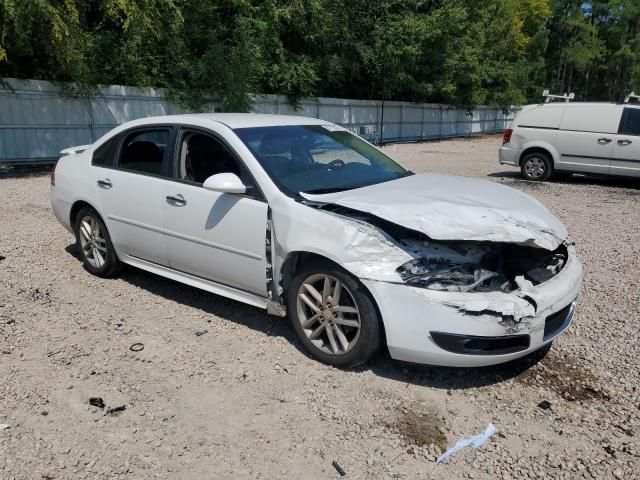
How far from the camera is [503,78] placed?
33281mm

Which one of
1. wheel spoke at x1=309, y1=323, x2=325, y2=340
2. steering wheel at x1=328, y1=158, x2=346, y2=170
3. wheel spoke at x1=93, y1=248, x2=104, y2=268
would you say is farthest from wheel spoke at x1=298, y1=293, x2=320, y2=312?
wheel spoke at x1=93, y1=248, x2=104, y2=268

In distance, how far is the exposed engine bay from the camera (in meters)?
3.35

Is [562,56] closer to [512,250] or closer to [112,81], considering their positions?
[112,81]

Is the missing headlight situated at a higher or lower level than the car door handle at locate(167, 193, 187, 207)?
lower

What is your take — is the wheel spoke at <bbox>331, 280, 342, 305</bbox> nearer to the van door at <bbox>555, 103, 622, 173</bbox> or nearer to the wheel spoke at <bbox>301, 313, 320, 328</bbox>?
the wheel spoke at <bbox>301, 313, 320, 328</bbox>

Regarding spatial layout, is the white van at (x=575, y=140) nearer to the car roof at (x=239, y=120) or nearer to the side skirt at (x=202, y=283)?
the car roof at (x=239, y=120)

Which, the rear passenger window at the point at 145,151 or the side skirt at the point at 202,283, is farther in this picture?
the rear passenger window at the point at 145,151

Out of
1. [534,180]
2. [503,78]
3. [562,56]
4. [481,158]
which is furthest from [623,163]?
[562,56]

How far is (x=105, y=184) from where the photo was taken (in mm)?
5086

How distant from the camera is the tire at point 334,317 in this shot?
3.44 metres

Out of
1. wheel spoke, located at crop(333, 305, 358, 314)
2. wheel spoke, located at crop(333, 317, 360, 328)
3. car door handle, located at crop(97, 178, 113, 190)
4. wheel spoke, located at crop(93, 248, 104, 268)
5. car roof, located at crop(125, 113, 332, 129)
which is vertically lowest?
wheel spoke, located at crop(93, 248, 104, 268)

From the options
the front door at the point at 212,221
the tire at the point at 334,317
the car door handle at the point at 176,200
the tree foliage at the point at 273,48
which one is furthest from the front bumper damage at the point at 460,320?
the tree foliage at the point at 273,48

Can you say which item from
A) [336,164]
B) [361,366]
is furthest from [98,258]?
[361,366]

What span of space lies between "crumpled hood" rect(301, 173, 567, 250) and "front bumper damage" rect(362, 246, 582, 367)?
347mm
